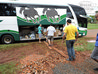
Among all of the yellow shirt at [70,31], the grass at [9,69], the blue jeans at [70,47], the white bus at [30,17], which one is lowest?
the grass at [9,69]

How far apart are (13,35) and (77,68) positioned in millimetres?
5807

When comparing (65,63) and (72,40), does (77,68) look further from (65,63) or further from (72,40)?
(72,40)

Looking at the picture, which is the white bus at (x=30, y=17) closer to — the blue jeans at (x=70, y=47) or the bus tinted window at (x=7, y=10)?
the bus tinted window at (x=7, y=10)

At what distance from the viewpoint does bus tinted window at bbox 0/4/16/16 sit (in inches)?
243

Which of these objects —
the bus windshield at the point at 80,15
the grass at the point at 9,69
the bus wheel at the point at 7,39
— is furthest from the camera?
the bus windshield at the point at 80,15

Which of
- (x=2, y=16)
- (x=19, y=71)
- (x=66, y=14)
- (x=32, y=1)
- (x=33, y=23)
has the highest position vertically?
(x=32, y=1)

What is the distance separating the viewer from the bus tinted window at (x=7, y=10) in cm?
618

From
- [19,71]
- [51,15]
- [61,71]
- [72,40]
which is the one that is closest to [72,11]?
[51,15]

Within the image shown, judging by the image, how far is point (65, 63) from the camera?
335cm

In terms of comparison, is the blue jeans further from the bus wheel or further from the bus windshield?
the bus windshield

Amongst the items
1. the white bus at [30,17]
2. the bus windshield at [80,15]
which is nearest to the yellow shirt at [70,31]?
the white bus at [30,17]

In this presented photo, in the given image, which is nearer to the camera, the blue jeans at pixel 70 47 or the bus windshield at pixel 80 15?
the blue jeans at pixel 70 47

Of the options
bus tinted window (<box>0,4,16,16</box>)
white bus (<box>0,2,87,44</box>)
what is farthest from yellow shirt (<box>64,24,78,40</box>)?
bus tinted window (<box>0,4,16,16</box>)

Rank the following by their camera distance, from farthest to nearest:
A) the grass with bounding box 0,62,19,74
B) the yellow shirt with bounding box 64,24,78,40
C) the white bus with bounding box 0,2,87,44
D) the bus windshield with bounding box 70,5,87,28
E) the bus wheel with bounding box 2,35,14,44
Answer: the bus windshield with bounding box 70,5,87,28 < the bus wheel with bounding box 2,35,14,44 < the white bus with bounding box 0,2,87,44 < the yellow shirt with bounding box 64,24,78,40 < the grass with bounding box 0,62,19,74
